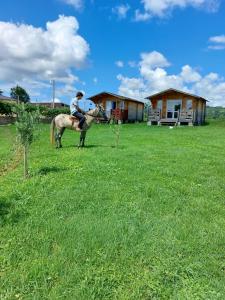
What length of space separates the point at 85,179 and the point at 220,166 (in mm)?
4601

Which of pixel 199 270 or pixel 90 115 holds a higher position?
pixel 90 115

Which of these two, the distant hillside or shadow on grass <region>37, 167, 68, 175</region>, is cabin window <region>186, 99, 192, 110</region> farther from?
shadow on grass <region>37, 167, 68, 175</region>

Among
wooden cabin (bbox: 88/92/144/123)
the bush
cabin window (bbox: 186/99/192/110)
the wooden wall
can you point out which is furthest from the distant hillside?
the bush

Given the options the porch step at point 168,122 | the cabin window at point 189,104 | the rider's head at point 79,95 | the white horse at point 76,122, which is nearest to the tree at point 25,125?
the rider's head at point 79,95

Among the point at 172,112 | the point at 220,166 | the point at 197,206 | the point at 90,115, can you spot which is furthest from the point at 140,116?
the point at 197,206

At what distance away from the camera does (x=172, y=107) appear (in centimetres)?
3769

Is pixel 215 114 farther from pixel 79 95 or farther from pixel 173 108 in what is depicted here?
pixel 79 95

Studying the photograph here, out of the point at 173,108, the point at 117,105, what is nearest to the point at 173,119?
the point at 173,108

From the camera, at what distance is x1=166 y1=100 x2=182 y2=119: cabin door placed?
37.5 meters

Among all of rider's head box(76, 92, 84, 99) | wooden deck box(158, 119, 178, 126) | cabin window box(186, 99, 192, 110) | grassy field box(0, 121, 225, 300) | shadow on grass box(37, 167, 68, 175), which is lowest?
grassy field box(0, 121, 225, 300)

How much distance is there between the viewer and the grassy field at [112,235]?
14.0 ft

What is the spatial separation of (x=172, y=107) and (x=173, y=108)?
165 millimetres

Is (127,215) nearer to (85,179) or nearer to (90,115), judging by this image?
(85,179)

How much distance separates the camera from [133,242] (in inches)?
205
